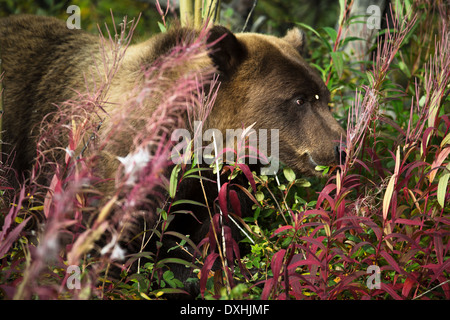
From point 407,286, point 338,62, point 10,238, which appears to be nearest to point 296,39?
point 338,62

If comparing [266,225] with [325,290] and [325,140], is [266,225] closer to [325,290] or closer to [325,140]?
[325,140]

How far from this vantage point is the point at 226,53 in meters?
3.35

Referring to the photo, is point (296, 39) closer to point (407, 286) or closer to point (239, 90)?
point (239, 90)

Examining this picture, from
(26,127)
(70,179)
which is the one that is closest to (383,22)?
(26,127)

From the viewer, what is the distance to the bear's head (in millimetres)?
3371

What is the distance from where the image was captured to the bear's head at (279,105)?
3.37m

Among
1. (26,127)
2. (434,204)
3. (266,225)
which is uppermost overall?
(26,127)

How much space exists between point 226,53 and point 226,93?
261 mm

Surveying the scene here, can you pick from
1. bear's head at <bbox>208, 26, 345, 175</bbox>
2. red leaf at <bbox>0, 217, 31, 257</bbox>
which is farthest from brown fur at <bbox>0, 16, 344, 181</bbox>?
red leaf at <bbox>0, 217, 31, 257</bbox>


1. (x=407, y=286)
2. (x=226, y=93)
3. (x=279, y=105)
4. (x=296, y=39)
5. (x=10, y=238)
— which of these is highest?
(x=296, y=39)

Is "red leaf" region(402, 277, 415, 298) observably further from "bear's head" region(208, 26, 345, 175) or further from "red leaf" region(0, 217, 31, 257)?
"red leaf" region(0, 217, 31, 257)

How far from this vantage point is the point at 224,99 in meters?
3.38
